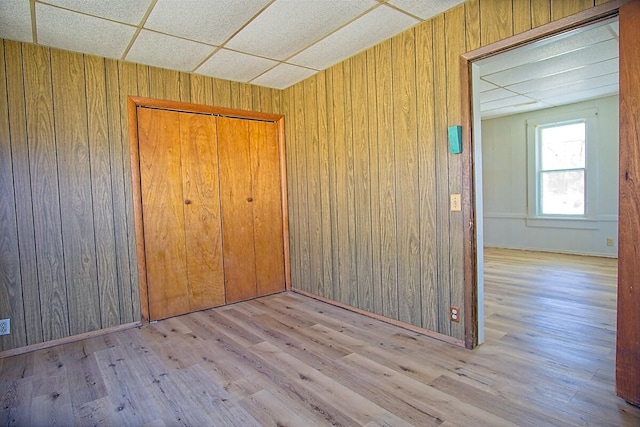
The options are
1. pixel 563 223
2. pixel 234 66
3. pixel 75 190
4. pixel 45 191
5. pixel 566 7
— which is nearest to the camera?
pixel 566 7

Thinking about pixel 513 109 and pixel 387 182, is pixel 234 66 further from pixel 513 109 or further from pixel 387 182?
pixel 513 109

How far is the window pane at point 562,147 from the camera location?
18.9 ft

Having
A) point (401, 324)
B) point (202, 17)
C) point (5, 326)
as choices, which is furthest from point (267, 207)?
point (5, 326)

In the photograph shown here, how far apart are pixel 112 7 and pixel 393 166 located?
2308 millimetres

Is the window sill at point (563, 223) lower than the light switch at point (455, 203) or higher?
lower

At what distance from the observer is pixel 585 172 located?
566 centimetres

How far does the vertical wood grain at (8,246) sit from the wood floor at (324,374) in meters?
0.26

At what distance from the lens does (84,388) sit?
2225 millimetres

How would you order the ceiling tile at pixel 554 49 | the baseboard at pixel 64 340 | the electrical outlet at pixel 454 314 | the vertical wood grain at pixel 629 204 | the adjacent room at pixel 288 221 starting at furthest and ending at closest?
1. the ceiling tile at pixel 554 49
2. the baseboard at pixel 64 340
3. the electrical outlet at pixel 454 314
4. the adjacent room at pixel 288 221
5. the vertical wood grain at pixel 629 204

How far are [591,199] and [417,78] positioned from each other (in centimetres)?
457

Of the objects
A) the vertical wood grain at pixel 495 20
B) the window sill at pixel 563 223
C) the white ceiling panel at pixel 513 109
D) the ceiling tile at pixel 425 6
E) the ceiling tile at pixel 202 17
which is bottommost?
the window sill at pixel 563 223

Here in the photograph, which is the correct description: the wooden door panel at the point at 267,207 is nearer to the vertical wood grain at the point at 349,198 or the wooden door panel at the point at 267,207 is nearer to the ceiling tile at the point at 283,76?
the ceiling tile at the point at 283,76

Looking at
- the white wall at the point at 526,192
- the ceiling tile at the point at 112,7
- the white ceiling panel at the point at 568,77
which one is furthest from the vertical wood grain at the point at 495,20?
the white wall at the point at 526,192

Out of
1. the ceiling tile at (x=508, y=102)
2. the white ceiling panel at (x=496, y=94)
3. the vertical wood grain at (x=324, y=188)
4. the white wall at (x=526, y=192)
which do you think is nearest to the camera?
the vertical wood grain at (x=324, y=188)
